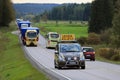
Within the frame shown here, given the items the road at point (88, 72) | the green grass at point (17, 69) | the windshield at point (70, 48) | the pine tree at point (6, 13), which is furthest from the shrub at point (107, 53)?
the pine tree at point (6, 13)

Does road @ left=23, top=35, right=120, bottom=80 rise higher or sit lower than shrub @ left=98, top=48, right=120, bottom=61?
higher

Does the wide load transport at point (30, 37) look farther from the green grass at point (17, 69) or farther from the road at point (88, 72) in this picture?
the road at point (88, 72)

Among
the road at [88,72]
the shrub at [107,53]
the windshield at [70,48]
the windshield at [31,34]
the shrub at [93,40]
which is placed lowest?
the shrub at [93,40]

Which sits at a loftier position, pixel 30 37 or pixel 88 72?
pixel 88 72

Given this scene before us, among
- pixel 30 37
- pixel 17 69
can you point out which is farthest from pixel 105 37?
pixel 17 69

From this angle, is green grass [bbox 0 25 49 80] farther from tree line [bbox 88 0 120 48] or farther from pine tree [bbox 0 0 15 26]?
pine tree [bbox 0 0 15 26]

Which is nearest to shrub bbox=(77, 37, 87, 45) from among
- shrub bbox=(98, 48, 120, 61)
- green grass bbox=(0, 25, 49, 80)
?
shrub bbox=(98, 48, 120, 61)

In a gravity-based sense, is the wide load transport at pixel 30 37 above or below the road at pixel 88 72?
below

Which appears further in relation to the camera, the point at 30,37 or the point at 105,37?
the point at 105,37

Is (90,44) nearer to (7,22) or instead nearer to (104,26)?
(104,26)

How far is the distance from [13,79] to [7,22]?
124 meters

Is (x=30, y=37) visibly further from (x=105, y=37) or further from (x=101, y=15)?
(x=101, y=15)

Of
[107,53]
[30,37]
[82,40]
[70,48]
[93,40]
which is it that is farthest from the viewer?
[93,40]

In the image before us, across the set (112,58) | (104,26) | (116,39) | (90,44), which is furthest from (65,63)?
(104,26)
